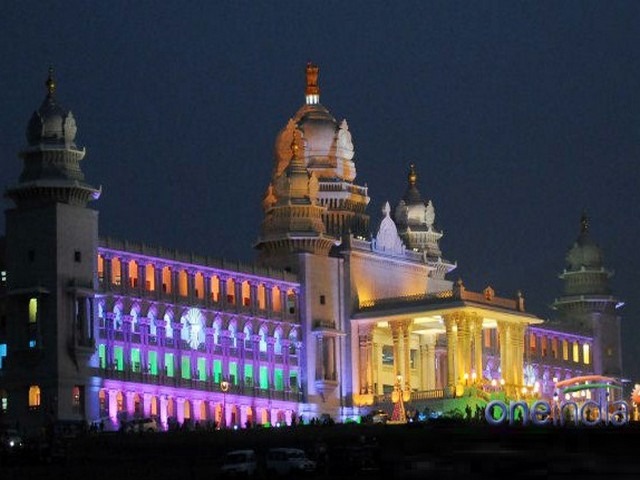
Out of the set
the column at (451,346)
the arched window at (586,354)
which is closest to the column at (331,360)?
the column at (451,346)

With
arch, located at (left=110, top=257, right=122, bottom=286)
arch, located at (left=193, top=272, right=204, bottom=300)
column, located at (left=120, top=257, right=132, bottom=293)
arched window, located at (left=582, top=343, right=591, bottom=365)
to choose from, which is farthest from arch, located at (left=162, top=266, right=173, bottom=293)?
arched window, located at (left=582, top=343, right=591, bottom=365)

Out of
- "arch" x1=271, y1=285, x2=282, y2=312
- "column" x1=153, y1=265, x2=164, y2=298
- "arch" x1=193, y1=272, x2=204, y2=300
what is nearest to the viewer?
"column" x1=153, y1=265, x2=164, y2=298

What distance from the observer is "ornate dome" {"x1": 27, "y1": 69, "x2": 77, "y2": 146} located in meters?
127

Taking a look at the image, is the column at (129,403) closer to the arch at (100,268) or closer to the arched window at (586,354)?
the arch at (100,268)

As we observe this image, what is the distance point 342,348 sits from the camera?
148000mm

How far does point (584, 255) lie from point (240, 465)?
3754 inches

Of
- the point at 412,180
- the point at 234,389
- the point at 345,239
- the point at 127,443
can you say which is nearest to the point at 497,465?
the point at 127,443

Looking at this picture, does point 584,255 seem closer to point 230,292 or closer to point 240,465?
point 230,292

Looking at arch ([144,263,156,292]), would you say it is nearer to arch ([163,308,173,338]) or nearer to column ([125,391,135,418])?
arch ([163,308,173,338])

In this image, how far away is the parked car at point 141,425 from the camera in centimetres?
11907

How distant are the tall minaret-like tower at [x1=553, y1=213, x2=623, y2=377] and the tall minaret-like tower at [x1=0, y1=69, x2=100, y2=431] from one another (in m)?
63.8

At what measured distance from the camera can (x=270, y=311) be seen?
14400 cm

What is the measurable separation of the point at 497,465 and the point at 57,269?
2824 inches

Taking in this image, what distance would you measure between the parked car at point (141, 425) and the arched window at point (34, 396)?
19.2 feet
